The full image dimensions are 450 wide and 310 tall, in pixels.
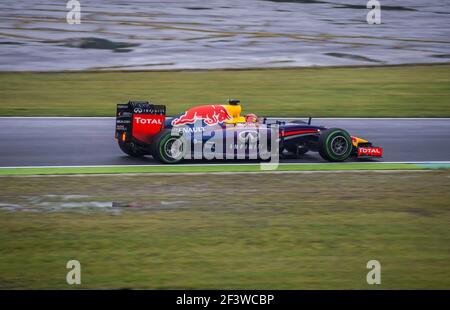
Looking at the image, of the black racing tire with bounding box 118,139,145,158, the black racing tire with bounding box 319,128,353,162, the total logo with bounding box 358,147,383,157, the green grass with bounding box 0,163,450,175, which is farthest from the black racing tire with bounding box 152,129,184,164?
the total logo with bounding box 358,147,383,157

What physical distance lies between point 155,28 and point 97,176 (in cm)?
1878

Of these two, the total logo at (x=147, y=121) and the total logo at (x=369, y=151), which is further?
the total logo at (x=369, y=151)

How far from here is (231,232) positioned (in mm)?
9930

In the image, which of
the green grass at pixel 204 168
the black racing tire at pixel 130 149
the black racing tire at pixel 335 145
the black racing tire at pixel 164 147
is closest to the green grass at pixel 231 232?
the green grass at pixel 204 168

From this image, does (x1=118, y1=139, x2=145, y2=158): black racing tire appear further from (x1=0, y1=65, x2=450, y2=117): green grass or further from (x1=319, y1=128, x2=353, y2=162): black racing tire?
(x1=0, y1=65, x2=450, y2=117): green grass

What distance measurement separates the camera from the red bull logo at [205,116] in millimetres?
14430

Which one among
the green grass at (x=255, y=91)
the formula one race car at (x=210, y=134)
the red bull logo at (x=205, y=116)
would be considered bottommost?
the formula one race car at (x=210, y=134)

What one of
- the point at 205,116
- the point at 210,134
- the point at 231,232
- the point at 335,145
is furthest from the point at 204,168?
the point at 231,232

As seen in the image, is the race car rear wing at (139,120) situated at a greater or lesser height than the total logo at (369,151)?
greater

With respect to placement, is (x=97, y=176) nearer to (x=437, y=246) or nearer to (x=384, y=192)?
(x=384, y=192)

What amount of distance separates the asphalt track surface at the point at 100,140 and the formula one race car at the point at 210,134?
475 mm

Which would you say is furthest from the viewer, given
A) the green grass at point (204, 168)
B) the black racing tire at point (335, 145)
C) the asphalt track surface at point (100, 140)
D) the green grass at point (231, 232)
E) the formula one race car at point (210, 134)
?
the asphalt track surface at point (100, 140)

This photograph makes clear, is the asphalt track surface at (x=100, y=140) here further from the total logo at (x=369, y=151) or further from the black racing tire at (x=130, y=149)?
the total logo at (x=369, y=151)
